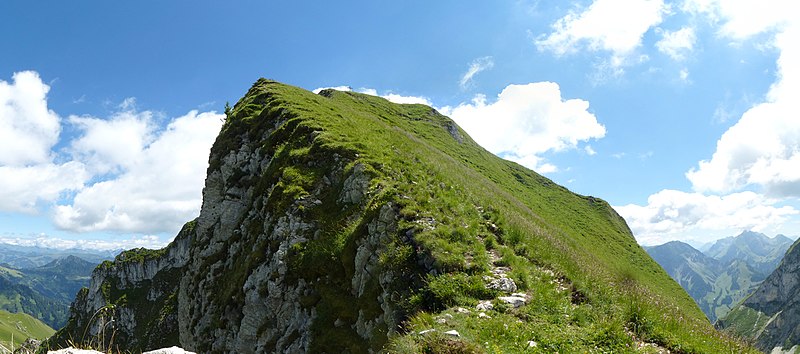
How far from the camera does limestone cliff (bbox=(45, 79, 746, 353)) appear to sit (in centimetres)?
1135

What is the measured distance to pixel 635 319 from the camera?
1162cm

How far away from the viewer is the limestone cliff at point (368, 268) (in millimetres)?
11352

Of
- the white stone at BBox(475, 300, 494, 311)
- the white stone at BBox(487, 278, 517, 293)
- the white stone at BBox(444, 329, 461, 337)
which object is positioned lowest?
the white stone at BBox(444, 329, 461, 337)

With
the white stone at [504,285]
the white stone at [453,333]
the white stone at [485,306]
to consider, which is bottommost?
the white stone at [453,333]

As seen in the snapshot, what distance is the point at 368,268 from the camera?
17188 millimetres

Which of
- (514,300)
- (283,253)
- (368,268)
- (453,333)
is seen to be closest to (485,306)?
(514,300)

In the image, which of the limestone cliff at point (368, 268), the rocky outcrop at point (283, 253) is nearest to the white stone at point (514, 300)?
the limestone cliff at point (368, 268)

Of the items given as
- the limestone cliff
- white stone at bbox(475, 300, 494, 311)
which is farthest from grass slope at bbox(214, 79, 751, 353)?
white stone at bbox(475, 300, 494, 311)

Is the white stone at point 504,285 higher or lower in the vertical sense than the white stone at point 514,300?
higher

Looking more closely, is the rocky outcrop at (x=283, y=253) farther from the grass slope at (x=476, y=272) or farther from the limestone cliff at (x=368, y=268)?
the grass slope at (x=476, y=272)

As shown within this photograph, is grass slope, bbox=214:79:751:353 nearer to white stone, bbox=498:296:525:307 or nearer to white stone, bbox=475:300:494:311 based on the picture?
white stone, bbox=475:300:494:311

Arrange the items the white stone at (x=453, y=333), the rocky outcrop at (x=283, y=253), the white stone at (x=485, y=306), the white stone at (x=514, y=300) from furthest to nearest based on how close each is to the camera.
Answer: the rocky outcrop at (x=283, y=253) < the white stone at (x=514, y=300) < the white stone at (x=485, y=306) < the white stone at (x=453, y=333)

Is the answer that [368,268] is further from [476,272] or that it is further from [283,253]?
[283,253]

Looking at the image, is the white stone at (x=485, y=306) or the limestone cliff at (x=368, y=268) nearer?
the limestone cliff at (x=368, y=268)
